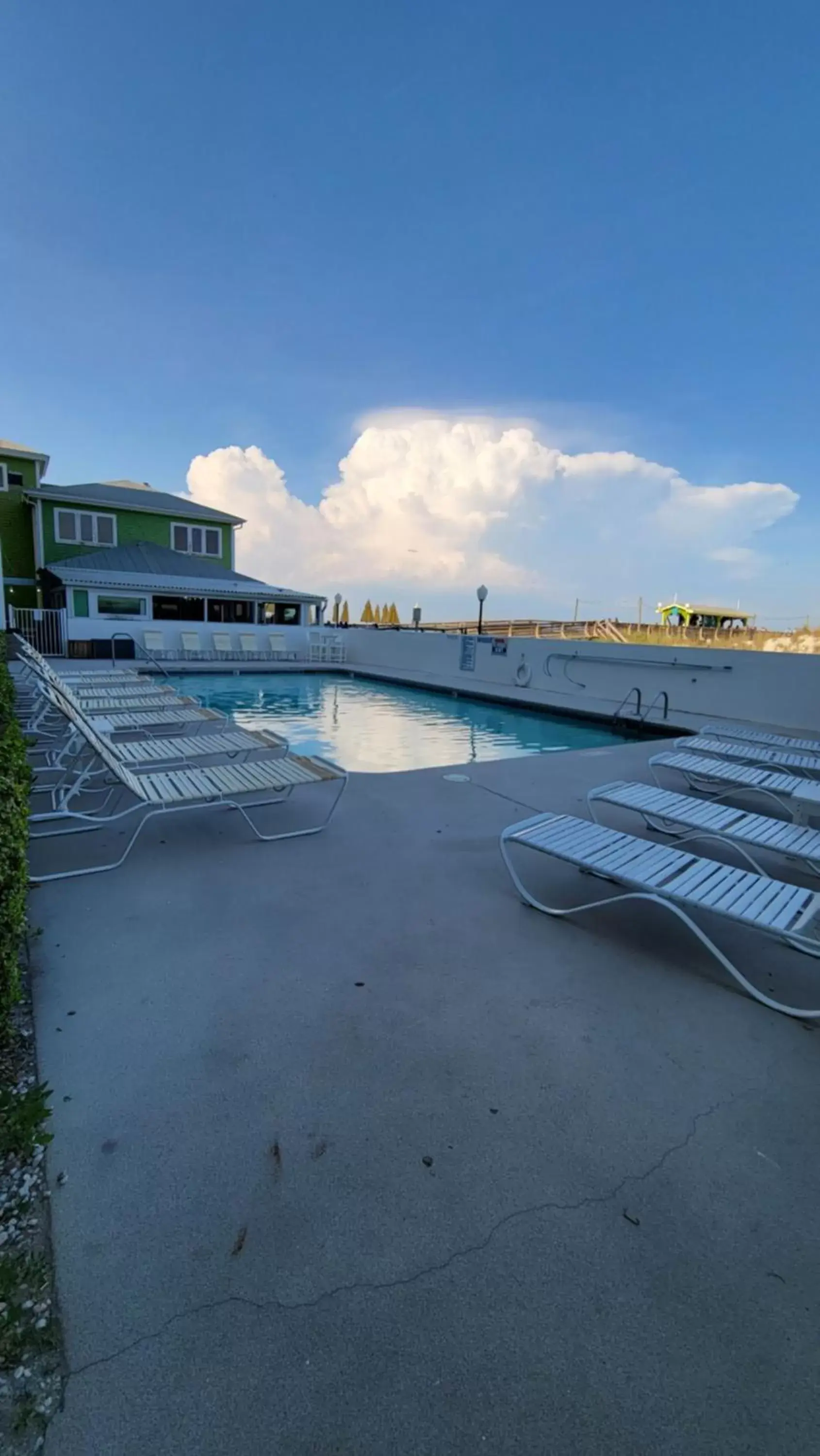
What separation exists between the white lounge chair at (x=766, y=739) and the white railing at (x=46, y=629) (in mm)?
15285

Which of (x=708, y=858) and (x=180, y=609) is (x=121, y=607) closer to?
(x=180, y=609)

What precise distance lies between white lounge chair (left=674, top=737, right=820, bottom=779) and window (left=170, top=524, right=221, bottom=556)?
2186 cm

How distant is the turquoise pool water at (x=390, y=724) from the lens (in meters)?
7.93

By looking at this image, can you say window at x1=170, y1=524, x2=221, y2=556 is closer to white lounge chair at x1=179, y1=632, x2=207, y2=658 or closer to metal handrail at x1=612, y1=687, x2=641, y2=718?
white lounge chair at x1=179, y1=632, x2=207, y2=658

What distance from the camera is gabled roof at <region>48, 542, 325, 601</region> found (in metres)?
18.9

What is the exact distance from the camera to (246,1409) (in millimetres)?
1006

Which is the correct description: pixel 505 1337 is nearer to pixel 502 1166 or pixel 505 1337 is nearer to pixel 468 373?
pixel 502 1166

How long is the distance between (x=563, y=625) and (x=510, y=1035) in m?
17.2

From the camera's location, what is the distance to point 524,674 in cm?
1316

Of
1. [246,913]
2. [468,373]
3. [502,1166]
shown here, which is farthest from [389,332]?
[502,1166]

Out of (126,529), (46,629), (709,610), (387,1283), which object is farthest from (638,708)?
(126,529)

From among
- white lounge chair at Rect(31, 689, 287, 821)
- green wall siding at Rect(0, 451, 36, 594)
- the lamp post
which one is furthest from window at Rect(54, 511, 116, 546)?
white lounge chair at Rect(31, 689, 287, 821)

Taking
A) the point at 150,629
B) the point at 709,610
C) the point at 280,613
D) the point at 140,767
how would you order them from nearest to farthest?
the point at 140,767 < the point at 150,629 < the point at 709,610 < the point at 280,613

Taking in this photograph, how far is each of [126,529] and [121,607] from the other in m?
4.39
